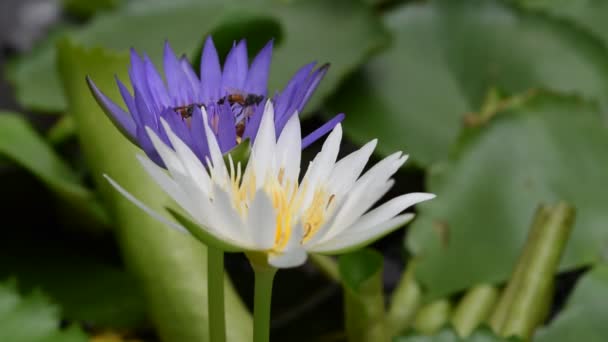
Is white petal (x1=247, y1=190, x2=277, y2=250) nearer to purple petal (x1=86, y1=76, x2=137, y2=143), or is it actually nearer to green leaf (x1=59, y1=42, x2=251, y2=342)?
purple petal (x1=86, y1=76, x2=137, y2=143)

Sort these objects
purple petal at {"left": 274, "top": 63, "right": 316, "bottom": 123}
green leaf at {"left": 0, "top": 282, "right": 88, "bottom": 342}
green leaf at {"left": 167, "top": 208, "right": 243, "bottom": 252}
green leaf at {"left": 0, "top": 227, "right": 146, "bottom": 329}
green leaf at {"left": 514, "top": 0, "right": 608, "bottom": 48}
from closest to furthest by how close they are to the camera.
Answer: green leaf at {"left": 167, "top": 208, "right": 243, "bottom": 252}, purple petal at {"left": 274, "top": 63, "right": 316, "bottom": 123}, green leaf at {"left": 0, "top": 282, "right": 88, "bottom": 342}, green leaf at {"left": 0, "top": 227, "right": 146, "bottom": 329}, green leaf at {"left": 514, "top": 0, "right": 608, "bottom": 48}

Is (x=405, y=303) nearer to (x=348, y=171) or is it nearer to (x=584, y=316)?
(x=584, y=316)

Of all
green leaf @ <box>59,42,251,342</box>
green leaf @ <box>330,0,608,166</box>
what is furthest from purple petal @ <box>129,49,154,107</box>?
green leaf @ <box>330,0,608,166</box>

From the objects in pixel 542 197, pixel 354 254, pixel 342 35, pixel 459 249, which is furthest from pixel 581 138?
pixel 354 254

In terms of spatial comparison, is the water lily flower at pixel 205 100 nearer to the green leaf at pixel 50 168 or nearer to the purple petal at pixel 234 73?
the purple petal at pixel 234 73

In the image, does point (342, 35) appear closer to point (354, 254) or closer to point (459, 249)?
point (459, 249)
